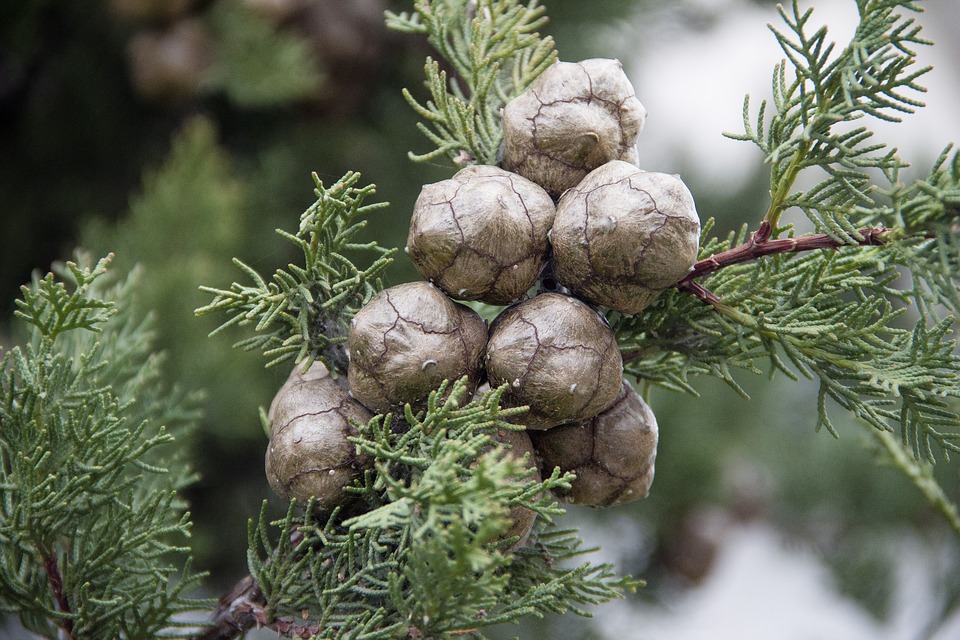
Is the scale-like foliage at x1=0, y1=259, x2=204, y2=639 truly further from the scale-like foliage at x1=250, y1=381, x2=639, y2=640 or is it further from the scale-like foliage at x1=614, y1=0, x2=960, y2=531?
the scale-like foliage at x1=614, y1=0, x2=960, y2=531

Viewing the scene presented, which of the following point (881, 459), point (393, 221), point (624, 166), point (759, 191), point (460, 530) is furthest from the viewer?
point (759, 191)

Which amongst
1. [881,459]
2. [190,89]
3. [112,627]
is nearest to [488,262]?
[112,627]

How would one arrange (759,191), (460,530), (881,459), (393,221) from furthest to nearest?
1. (759,191)
2. (393,221)
3. (881,459)
4. (460,530)

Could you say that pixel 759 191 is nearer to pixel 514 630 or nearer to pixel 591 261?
pixel 514 630

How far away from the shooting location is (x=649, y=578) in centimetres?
177

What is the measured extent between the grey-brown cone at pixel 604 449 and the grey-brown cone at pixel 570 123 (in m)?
0.15

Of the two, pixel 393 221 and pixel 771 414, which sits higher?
pixel 393 221

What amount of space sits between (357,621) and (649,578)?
1.32 meters

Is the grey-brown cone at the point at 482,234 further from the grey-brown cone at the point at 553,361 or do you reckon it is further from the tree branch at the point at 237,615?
the tree branch at the point at 237,615

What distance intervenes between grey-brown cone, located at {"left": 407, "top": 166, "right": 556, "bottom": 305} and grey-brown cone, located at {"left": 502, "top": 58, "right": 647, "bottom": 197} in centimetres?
3

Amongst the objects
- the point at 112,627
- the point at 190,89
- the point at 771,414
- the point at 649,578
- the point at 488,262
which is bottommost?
the point at 649,578

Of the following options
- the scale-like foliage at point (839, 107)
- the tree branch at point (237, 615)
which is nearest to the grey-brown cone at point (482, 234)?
the scale-like foliage at point (839, 107)

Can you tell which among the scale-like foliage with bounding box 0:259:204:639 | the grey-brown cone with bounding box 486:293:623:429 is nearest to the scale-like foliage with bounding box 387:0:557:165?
the grey-brown cone with bounding box 486:293:623:429

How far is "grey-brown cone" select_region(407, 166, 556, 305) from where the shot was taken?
529 millimetres
